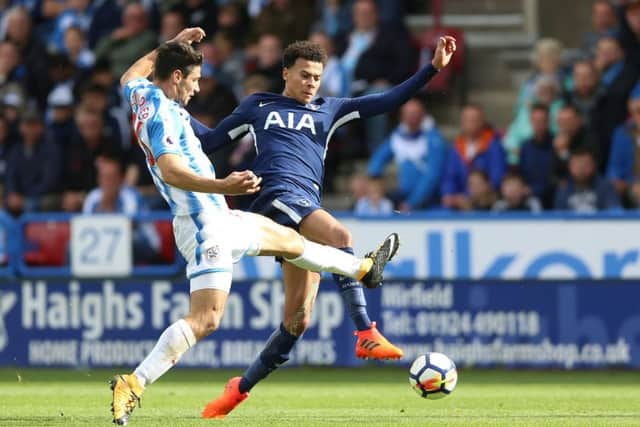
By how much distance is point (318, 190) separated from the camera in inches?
376

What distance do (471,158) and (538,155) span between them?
67 centimetres

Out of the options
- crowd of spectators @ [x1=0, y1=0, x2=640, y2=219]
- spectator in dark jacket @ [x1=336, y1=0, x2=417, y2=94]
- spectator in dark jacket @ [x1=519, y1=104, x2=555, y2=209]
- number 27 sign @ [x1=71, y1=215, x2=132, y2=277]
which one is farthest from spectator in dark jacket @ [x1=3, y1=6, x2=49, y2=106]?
spectator in dark jacket @ [x1=519, y1=104, x2=555, y2=209]

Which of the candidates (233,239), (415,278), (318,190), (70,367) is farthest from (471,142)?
(233,239)

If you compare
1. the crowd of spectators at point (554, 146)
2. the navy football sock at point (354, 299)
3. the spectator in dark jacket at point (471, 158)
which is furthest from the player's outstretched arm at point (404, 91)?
the spectator in dark jacket at point (471, 158)

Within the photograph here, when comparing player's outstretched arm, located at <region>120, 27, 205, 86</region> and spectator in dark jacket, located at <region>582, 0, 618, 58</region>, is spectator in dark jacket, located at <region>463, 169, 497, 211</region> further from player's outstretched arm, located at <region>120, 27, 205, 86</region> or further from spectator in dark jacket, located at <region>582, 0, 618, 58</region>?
player's outstretched arm, located at <region>120, 27, 205, 86</region>

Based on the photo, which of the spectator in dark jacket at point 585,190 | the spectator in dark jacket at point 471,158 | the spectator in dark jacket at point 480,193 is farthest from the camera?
the spectator in dark jacket at point 471,158

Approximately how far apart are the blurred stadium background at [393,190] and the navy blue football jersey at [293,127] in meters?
2.53

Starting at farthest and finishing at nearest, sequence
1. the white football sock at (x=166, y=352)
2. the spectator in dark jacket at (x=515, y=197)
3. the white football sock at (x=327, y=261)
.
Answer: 1. the spectator in dark jacket at (x=515, y=197)
2. the white football sock at (x=327, y=261)
3. the white football sock at (x=166, y=352)

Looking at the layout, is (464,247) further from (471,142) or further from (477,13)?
(477,13)

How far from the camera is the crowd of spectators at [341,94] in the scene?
14594 mm

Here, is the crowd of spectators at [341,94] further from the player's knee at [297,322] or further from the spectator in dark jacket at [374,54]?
the player's knee at [297,322]

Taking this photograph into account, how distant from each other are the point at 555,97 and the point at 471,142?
1.08 meters

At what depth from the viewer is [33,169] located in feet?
53.4

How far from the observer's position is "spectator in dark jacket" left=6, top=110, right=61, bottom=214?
16078 millimetres
